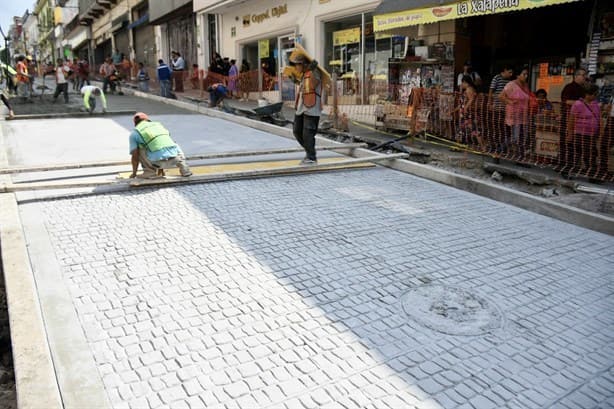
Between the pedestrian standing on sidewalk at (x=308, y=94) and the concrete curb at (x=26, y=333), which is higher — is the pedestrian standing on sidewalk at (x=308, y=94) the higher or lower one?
the higher one

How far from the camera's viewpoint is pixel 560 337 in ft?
10.8

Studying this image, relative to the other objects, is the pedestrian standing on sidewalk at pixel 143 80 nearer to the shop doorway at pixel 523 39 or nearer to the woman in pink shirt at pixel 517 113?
the shop doorway at pixel 523 39

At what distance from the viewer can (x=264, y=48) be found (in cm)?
2070

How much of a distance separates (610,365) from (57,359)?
3176mm

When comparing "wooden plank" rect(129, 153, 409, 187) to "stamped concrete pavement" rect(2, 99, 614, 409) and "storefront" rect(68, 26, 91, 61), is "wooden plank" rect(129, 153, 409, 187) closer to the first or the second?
"stamped concrete pavement" rect(2, 99, 614, 409)

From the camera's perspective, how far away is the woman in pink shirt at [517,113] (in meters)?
8.13

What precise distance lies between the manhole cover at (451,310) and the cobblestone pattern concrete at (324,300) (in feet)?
0.29

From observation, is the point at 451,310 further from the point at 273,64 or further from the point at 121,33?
the point at 121,33

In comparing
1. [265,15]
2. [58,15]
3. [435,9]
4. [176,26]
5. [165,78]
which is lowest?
[165,78]

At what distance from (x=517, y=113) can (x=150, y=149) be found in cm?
561

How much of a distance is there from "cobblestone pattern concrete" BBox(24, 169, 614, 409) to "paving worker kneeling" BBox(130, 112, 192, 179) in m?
0.50

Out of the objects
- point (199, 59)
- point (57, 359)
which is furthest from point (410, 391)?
point (199, 59)

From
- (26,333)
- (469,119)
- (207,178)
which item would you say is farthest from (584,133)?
(26,333)

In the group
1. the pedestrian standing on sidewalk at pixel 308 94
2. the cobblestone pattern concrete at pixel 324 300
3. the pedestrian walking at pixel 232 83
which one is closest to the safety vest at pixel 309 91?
the pedestrian standing on sidewalk at pixel 308 94
